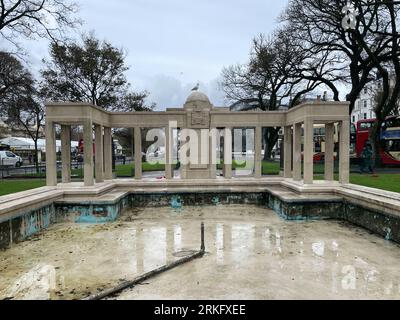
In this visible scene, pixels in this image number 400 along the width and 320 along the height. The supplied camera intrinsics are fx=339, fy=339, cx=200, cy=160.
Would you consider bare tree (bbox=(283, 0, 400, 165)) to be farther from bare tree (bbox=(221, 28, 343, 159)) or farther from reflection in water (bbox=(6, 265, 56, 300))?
reflection in water (bbox=(6, 265, 56, 300))

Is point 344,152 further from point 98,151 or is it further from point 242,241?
point 98,151

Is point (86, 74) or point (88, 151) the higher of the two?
point (86, 74)

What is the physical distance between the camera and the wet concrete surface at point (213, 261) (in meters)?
5.45

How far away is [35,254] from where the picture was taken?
764 cm

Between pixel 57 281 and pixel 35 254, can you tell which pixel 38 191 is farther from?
pixel 57 281

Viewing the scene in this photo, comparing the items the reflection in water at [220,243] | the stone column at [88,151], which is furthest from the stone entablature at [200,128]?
the reflection in water at [220,243]

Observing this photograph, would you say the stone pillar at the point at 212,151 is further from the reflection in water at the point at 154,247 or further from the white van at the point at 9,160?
the white van at the point at 9,160

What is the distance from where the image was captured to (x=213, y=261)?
22.9ft

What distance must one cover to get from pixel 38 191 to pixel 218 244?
692 cm

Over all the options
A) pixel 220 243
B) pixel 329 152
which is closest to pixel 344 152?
pixel 329 152

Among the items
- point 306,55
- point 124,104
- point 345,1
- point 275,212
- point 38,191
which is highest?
point 345,1

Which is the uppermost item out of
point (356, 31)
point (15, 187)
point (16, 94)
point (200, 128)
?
point (356, 31)
